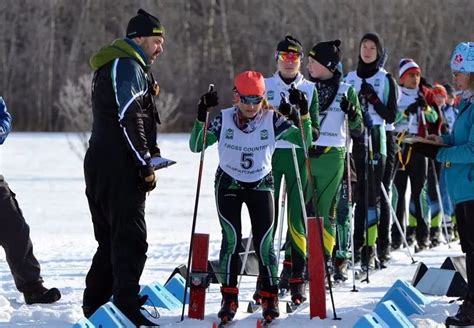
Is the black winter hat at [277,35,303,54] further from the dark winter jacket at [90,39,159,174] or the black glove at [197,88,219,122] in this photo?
the dark winter jacket at [90,39,159,174]

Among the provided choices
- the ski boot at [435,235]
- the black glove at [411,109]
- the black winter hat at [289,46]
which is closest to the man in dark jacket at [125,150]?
the black winter hat at [289,46]

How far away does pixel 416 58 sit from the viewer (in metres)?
55.3

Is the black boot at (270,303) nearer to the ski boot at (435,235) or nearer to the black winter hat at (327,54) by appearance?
the black winter hat at (327,54)

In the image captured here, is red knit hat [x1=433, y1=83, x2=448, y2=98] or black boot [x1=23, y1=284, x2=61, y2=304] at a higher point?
red knit hat [x1=433, y1=83, x2=448, y2=98]

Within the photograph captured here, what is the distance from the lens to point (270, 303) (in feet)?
21.8

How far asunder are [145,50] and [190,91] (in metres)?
47.2

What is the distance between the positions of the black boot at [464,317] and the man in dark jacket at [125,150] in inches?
77.2

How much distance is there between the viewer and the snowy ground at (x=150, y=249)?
685cm

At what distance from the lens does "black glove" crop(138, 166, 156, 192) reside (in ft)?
20.2

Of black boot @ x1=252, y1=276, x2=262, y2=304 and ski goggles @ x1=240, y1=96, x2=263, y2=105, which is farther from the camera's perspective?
black boot @ x1=252, y1=276, x2=262, y2=304

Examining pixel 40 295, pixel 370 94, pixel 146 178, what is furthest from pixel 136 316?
pixel 370 94

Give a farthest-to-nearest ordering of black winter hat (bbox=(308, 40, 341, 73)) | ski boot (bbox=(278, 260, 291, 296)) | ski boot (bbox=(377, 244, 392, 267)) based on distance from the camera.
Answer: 1. ski boot (bbox=(377, 244, 392, 267))
2. black winter hat (bbox=(308, 40, 341, 73))
3. ski boot (bbox=(278, 260, 291, 296))

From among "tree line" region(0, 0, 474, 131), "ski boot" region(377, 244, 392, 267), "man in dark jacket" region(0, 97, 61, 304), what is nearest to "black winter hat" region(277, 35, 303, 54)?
"man in dark jacket" region(0, 97, 61, 304)

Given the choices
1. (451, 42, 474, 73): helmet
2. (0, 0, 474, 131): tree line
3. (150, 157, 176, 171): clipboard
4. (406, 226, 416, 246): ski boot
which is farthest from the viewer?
(0, 0, 474, 131): tree line
